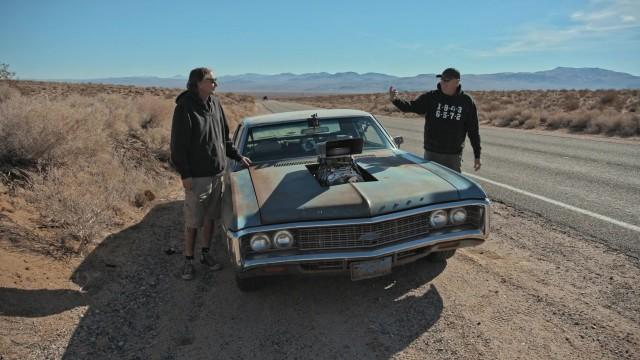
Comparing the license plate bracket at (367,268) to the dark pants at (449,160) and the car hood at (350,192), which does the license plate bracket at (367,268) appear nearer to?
the car hood at (350,192)

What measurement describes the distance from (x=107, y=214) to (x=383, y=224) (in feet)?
11.7

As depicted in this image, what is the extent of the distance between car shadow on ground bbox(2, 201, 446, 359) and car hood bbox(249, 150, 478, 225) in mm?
803

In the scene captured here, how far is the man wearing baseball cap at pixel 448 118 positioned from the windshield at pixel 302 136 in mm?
523

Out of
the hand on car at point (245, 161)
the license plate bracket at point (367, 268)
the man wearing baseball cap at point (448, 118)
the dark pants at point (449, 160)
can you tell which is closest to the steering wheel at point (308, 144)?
the hand on car at point (245, 161)

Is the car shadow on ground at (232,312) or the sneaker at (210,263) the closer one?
the car shadow on ground at (232,312)

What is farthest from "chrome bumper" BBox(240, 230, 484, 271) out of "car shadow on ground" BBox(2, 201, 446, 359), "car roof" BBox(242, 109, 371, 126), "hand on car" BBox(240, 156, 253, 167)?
"car roof" BBox(242, 109, 371, 126)

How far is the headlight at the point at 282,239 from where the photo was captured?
11.0ft

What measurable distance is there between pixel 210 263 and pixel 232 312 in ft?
3.30

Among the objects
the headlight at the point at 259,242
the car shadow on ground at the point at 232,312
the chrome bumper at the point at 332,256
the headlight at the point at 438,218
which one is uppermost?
the headlight at the point at 438,218

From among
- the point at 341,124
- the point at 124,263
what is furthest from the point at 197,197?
the point at 341,124

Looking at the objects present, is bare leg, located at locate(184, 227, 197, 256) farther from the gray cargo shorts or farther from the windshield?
the windshield

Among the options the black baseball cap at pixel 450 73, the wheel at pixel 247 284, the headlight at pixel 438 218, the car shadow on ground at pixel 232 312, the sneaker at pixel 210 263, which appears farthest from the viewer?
the black baseball cap at pixel 450 73

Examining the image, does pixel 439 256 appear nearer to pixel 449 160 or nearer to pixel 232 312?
pixel 449 160

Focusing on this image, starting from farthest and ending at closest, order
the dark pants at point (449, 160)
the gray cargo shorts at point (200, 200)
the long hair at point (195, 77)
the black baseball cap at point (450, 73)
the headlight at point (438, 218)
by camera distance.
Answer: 1. the dark pants at point (449, 160)
2. the black baseball cap at point (450, 73)
3. the gray cargo shorts at point (200, 200)
4. the long hair at point (195, 77)
5. the headlight at point (438, 218)
